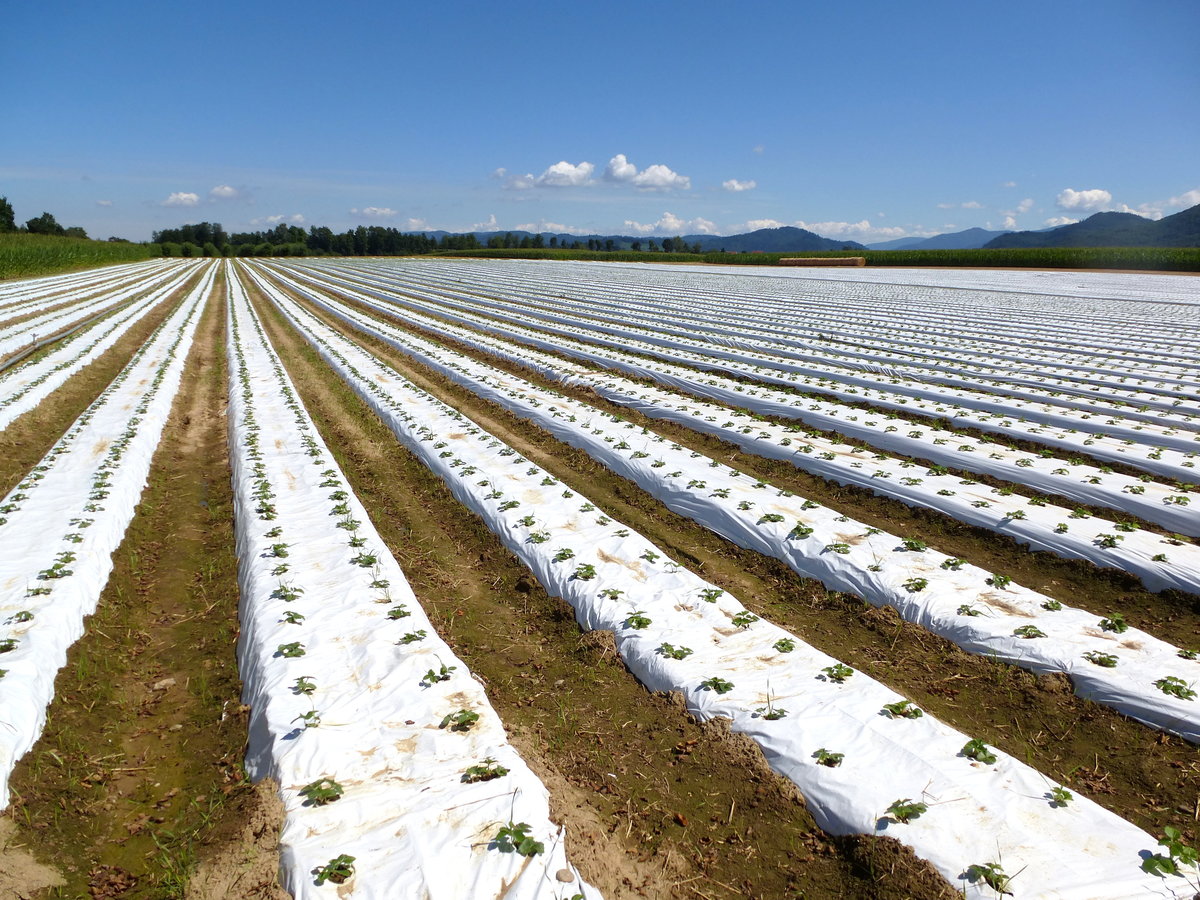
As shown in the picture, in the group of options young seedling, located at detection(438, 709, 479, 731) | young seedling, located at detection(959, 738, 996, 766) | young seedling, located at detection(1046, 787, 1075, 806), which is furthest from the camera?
young seedling, located at detection(438, 709, 479, 731)

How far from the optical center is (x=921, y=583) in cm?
626

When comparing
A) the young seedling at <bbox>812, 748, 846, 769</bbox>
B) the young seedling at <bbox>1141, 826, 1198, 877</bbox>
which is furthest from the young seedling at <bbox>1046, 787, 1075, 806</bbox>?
the young seedling at <bbox>812, 748, 846, 769</bbox>

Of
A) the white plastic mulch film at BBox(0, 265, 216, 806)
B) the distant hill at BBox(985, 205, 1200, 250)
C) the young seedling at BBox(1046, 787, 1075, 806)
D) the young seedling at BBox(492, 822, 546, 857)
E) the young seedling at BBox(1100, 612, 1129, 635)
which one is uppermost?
the distant hill at BBox(985, 205, 1200, 250)

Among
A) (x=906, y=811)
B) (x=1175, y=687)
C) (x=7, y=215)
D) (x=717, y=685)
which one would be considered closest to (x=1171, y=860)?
(x=906, y=811)

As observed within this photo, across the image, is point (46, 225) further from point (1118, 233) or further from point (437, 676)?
point (1118, 233)

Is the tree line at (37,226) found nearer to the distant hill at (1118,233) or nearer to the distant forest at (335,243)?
the distant forest at (335,243)

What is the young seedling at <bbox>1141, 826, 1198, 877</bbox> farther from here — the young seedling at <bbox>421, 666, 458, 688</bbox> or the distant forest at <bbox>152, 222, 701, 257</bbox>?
the distant forest at <bbox>152, 222, 701, 257</bbox>

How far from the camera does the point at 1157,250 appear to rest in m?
59.3

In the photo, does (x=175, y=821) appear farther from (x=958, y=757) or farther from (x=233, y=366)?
(x=233, y=366)

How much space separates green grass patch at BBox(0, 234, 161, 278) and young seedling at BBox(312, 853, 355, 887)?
54.7 metres

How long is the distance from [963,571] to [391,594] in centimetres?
548

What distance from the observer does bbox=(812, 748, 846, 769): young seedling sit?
13.5 feet

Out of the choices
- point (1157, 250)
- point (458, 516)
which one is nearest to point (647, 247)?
point (1157, 250)

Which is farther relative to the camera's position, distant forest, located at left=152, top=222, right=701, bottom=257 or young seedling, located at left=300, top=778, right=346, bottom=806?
distant forest, located at left=152, top=222, right=701, bottom=257
